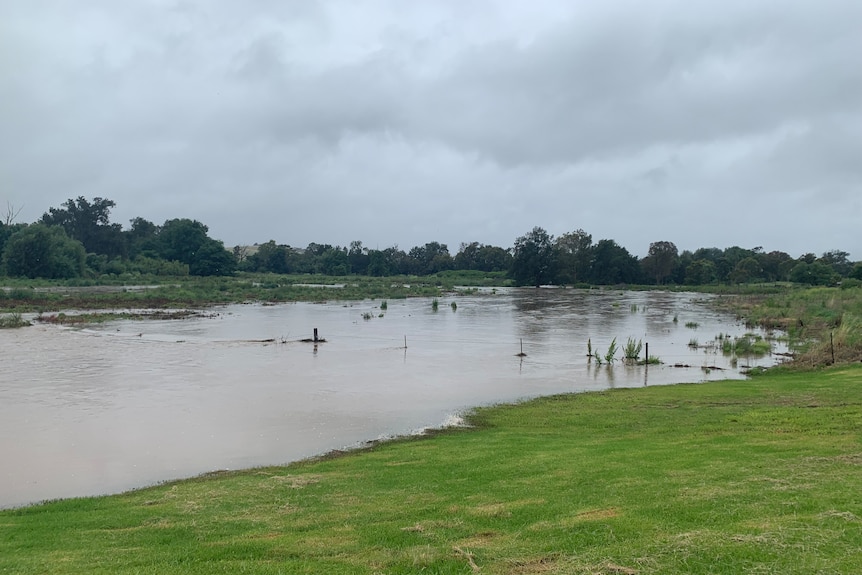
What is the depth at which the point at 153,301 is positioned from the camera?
234ft

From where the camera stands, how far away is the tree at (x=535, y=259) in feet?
442

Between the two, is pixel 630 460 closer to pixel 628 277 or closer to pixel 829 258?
pixel 628 277

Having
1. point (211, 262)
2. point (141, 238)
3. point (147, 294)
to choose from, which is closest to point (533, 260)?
point (211, 262)

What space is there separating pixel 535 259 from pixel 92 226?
97098 millimetres

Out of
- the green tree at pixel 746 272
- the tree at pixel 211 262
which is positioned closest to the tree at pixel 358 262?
the tree at pixel 211 262

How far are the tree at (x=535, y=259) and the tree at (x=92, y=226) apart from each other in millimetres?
87345

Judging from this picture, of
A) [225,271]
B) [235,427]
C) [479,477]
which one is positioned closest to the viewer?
[479,477]

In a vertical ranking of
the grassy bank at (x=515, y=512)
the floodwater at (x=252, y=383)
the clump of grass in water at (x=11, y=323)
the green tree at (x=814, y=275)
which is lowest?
the floodwater at (x=252, y=383)

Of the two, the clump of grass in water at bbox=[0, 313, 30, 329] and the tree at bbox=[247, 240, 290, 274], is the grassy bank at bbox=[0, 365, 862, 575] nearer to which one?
the clump of grass in water at bbox=[0, 313, 30, 329]

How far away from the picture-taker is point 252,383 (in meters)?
27.1

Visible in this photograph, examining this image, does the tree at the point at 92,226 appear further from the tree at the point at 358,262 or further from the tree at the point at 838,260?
the tree at the point at 838,260

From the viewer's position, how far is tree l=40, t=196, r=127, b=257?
473 feet

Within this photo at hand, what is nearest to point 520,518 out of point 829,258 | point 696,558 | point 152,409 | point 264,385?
point 696,558

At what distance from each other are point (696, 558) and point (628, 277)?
141 m
